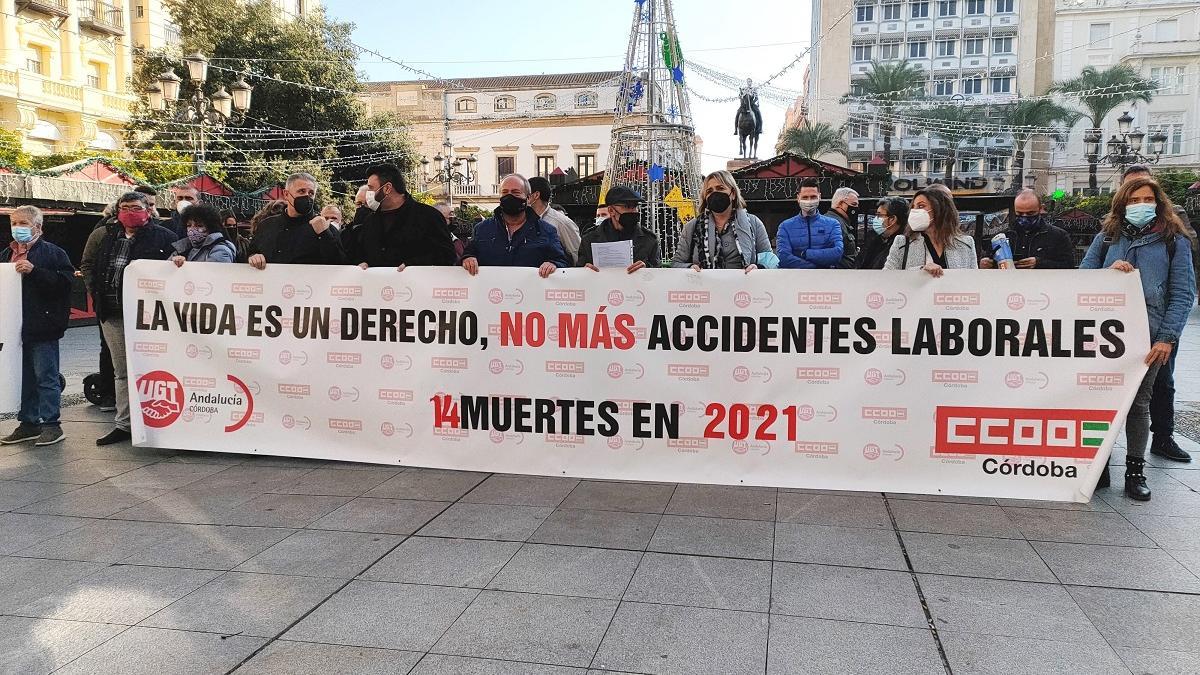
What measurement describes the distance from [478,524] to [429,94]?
6865 cm

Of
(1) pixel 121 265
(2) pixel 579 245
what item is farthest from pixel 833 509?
(1) pixel 121 265

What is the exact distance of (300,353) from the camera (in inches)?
204

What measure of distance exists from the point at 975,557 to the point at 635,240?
3.19 meters

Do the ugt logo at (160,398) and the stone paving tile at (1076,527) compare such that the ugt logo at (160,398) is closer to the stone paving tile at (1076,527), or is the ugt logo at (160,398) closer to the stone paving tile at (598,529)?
the stone paving tile at (598,529)

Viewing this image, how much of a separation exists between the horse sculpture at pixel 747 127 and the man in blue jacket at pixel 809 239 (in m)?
12.5

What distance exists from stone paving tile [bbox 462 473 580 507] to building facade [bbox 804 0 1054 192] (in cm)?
6121

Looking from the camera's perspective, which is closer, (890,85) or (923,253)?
(923,253)

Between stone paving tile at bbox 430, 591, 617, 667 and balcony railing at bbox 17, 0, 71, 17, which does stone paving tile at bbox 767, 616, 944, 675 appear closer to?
stone paving tile at bbox 430, 591, 617, 667

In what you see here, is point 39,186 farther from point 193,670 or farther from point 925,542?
point 925,542

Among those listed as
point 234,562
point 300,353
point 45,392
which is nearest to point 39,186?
point 45,392

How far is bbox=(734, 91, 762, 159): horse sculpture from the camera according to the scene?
62.0 ft

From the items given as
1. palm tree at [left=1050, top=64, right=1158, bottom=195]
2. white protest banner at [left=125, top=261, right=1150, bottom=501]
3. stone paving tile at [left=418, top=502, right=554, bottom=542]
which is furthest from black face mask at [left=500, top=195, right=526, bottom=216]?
palm tree at [left=1050, top=64, right=1158, bottom=195]

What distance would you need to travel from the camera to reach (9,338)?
6039 mm

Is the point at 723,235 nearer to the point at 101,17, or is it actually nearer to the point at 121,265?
the point at 121,265
